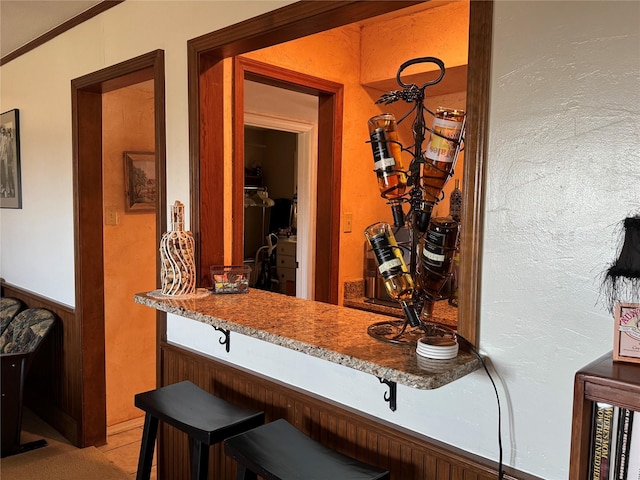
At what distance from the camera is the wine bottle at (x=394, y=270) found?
1.50 metres

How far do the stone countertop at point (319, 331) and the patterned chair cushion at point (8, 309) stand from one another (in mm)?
2025

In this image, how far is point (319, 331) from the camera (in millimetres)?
1592

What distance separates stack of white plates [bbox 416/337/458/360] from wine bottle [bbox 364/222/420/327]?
0.38ft

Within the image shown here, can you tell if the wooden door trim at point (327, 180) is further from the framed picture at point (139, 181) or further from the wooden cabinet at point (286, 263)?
the wooden cabinet at point (286, 263)

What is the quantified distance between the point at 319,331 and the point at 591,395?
2.63ft

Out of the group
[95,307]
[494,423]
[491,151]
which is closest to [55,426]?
[95,307]

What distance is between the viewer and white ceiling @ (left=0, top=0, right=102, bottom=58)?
2732 mm

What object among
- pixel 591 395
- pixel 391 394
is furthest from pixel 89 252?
pixel 591 395

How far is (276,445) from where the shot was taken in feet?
5.17

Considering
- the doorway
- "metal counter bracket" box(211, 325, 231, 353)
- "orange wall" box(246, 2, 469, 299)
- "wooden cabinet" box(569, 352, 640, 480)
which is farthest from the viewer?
the doorway

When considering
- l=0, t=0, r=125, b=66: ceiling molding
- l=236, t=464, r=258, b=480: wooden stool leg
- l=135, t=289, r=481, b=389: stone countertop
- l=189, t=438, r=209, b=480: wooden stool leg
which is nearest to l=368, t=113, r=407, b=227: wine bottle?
l=135, t=289, r=481, b=389: stone countertop

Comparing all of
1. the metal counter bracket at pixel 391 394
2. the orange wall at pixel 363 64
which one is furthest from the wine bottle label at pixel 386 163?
the orange wall at pixel 363 64

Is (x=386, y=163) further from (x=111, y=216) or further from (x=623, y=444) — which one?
(x=111, y=216)

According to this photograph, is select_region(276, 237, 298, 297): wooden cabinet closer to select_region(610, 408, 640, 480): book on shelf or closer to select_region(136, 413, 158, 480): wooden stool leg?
select_region(136, 413, 158, 480): wooden stool leg
